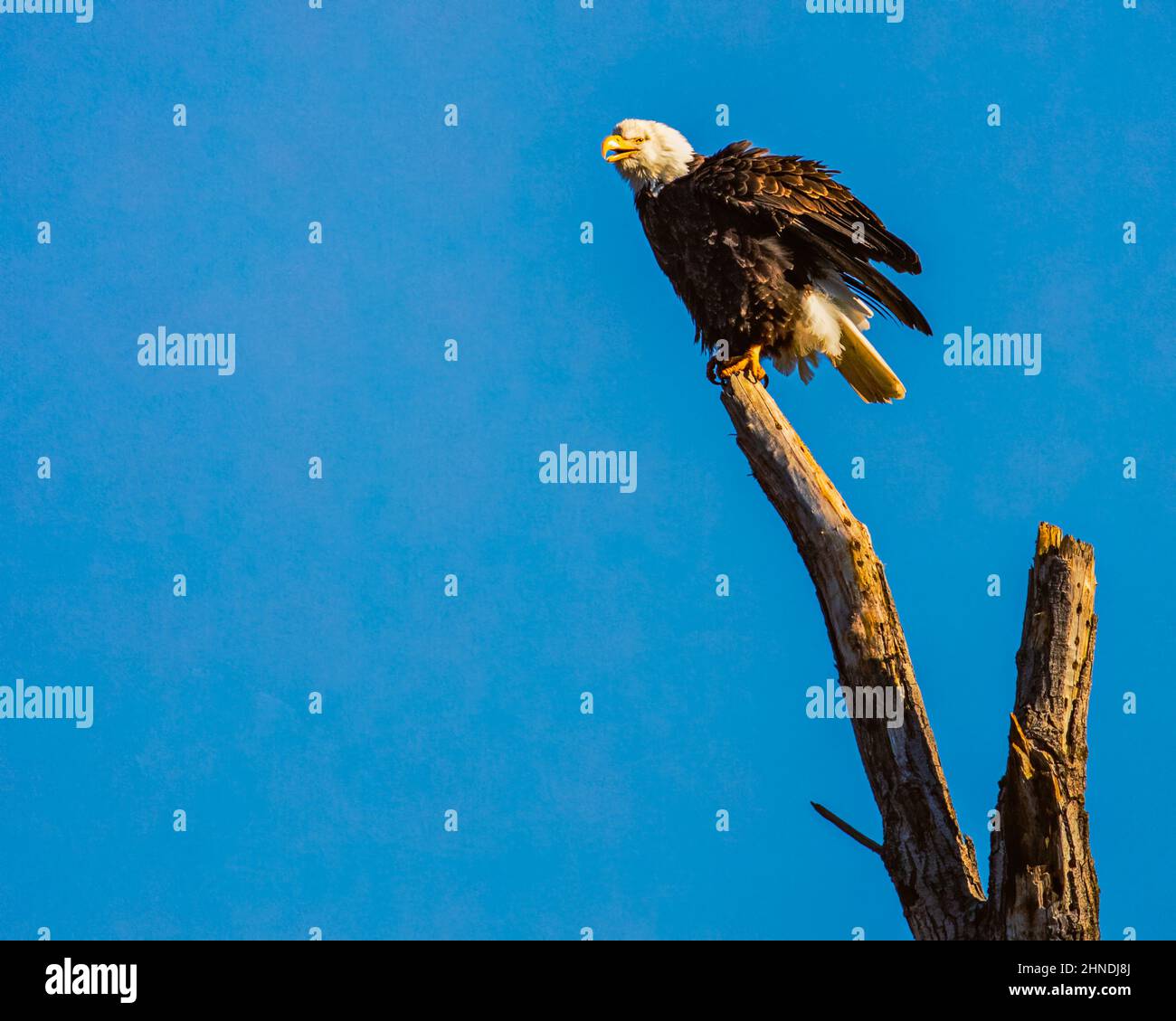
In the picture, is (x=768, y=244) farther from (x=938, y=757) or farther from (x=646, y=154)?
(x=938, y=757)

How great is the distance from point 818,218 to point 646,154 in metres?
1.28

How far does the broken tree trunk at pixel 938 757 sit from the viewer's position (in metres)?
4.64

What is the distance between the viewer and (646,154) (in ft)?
27.0

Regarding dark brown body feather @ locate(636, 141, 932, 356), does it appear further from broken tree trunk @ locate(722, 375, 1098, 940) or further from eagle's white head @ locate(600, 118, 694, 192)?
broken tree trunk @ locate(722, 375, 1098, 940)

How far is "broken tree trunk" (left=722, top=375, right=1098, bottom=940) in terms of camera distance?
464cm

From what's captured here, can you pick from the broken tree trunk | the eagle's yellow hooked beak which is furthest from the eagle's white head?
the broken tree trunk

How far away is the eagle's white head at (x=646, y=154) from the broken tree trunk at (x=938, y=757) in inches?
131

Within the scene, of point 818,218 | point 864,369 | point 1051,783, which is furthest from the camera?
point 864,369

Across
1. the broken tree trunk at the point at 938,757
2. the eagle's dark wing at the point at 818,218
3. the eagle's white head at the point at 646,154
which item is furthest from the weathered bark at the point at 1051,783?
the eagle's white head at the point at 646,154

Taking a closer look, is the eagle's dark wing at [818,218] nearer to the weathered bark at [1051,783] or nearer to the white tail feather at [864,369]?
the white tail feather at [864,369]

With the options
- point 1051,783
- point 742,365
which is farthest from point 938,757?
point 742,365
